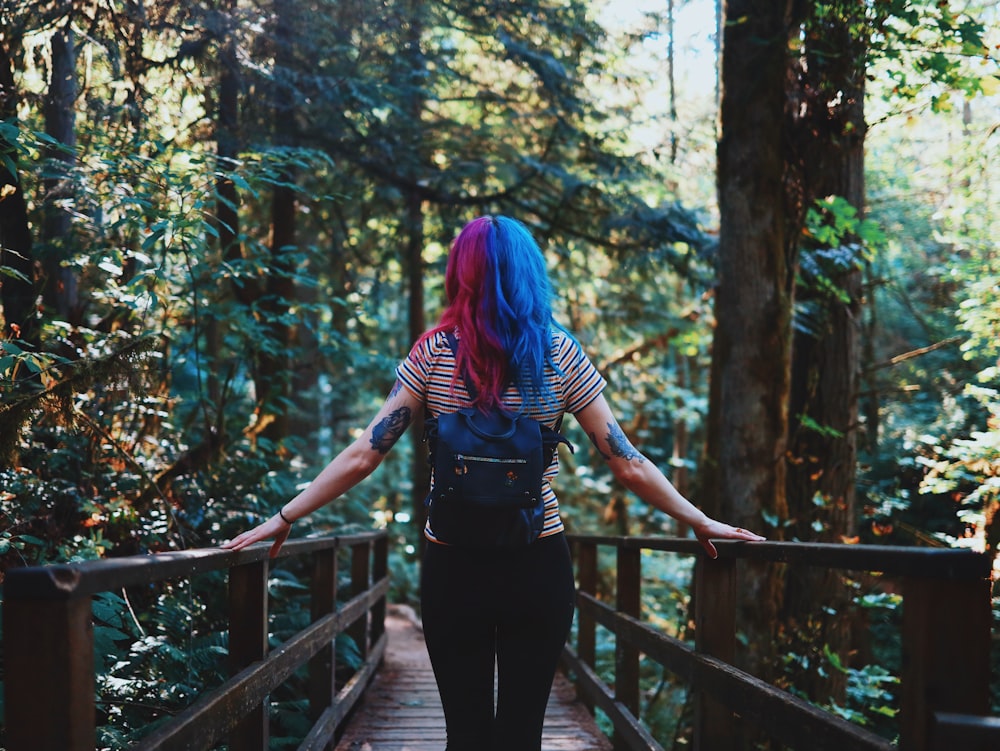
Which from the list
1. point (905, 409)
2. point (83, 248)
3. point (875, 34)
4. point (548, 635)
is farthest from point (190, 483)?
point (905, 409)

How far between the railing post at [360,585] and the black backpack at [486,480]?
148 inches

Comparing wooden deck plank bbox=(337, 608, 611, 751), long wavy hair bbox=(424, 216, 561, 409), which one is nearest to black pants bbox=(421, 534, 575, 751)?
long wavy hair bbox=(424, 216, 561, 409)

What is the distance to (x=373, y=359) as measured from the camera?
11031 mm

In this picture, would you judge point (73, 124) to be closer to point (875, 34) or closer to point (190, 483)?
point (190, 483)

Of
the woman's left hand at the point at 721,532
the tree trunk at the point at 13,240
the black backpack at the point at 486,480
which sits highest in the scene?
the tree trunk at the point at 13,240

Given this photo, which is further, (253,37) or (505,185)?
(505,185)

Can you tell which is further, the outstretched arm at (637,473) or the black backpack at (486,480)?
the outstretched arm at (637,473)

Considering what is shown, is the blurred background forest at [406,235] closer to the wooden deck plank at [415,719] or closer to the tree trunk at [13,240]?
the tree trunk at [13,240]

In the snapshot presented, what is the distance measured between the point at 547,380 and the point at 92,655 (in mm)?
1377

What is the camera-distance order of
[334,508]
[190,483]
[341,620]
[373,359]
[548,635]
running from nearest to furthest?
[548,635], [341,620], [190,483], [373,359], [334,508]

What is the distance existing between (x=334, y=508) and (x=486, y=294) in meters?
11.2

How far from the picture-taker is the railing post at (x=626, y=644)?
457 centimetres

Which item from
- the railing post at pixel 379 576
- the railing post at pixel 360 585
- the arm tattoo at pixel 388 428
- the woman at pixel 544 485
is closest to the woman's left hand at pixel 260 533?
the woman at pixel 544 485

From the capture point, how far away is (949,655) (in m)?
1.73
